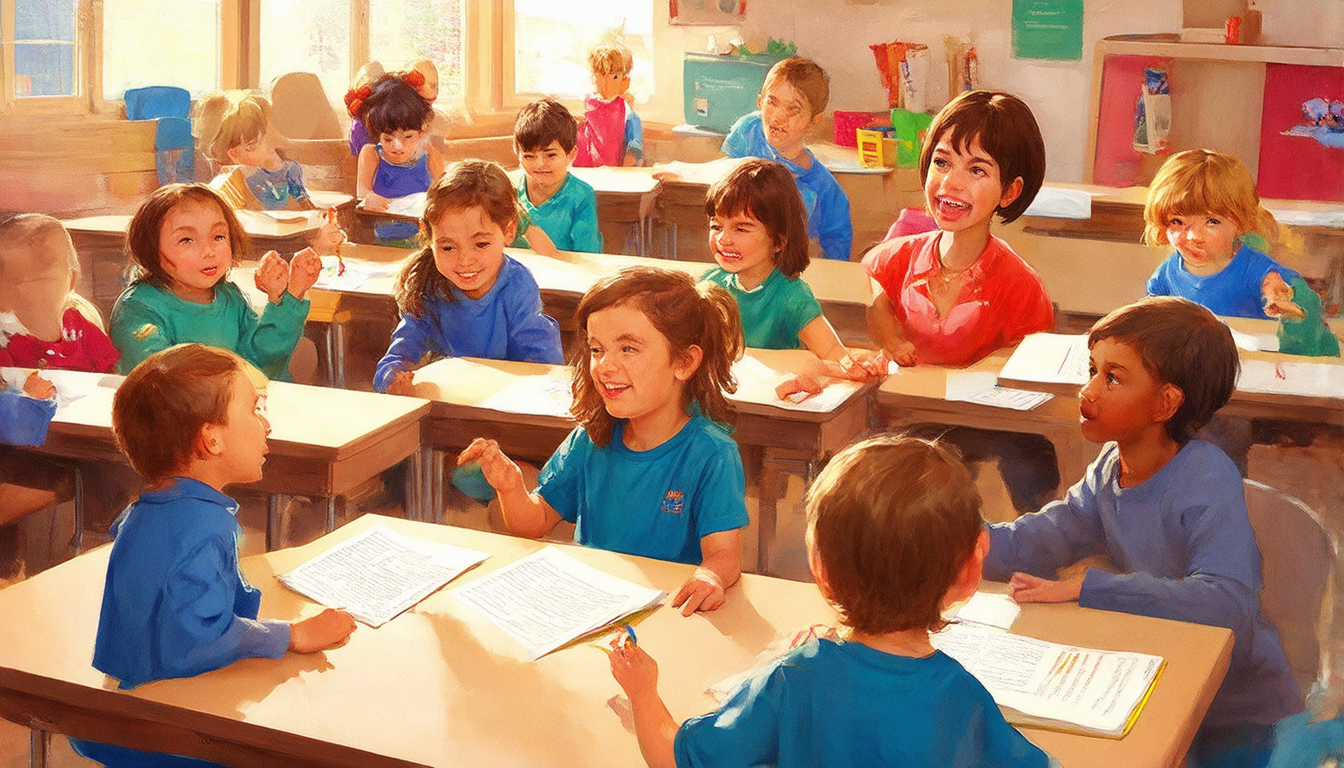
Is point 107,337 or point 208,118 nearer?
point 107,337

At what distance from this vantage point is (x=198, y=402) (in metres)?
1.44

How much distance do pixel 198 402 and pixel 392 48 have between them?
224 cm

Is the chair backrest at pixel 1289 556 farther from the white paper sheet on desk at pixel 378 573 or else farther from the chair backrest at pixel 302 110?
the chair backrest at pixel 302 110

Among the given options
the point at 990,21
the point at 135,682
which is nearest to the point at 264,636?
the point at 135,682

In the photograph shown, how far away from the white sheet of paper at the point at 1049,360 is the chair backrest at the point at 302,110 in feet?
6.81

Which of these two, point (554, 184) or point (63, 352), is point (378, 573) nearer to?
point (63, 352)

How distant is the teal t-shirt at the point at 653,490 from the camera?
68.4 inches

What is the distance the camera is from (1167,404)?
5.80 feet

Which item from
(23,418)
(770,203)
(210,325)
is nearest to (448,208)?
(210,325)

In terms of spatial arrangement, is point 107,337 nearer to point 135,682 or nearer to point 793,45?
point 135,682

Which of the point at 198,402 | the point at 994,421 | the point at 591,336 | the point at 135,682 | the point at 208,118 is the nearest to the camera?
the point at 135,682

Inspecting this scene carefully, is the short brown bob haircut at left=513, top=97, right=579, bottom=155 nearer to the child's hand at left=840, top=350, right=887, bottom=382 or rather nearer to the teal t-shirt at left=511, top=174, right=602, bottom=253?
the teal t-shirt at left=511, top=174, right=602, bottom=253

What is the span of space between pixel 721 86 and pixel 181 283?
1925 mm

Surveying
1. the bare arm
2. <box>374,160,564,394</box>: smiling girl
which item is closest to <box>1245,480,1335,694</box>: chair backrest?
the bare arm
